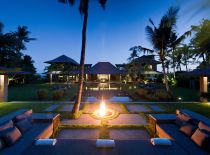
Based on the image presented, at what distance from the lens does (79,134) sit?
6926 millimetres

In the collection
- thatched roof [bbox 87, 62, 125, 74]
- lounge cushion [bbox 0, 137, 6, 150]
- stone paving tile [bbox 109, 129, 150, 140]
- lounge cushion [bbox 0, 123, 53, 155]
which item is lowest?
stone paving tile [bbox 109, 129, 150, 140]

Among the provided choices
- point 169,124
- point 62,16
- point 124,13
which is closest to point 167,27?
point 124,13

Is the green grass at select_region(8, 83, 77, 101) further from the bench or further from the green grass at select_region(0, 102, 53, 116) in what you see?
the bench

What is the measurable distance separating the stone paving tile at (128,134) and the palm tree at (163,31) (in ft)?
33.2

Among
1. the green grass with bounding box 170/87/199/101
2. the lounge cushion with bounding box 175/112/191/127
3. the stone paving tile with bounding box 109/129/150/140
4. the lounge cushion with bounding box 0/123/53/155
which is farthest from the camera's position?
the green grass with bounding box 170/87/199/101

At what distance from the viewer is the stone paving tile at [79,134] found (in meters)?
6.62

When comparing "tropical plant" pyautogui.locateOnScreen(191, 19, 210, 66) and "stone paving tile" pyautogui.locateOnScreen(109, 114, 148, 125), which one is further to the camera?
"tropical plant" pyautogui.locateOnScreen(191, 19, 210, 66)

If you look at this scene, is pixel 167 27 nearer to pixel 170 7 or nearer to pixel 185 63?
pixel 170 7

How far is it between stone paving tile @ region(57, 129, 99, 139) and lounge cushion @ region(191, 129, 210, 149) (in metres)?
3.25

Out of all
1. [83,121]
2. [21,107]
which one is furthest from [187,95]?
[21,107]

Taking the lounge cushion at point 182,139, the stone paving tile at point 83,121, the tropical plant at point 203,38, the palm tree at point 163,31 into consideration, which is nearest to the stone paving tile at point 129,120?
the stone paving tile at point 83,121

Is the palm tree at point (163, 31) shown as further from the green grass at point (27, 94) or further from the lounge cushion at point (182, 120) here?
the lounge cushion at point (182, 120)

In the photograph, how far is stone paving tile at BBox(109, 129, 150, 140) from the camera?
660cm

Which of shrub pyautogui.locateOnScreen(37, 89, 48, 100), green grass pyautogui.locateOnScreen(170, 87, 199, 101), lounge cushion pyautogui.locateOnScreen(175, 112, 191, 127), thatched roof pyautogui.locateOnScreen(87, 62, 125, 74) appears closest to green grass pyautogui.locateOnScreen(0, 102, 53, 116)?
shrub pyautogui.locateOnScreen(37, 89, 48, 100)
